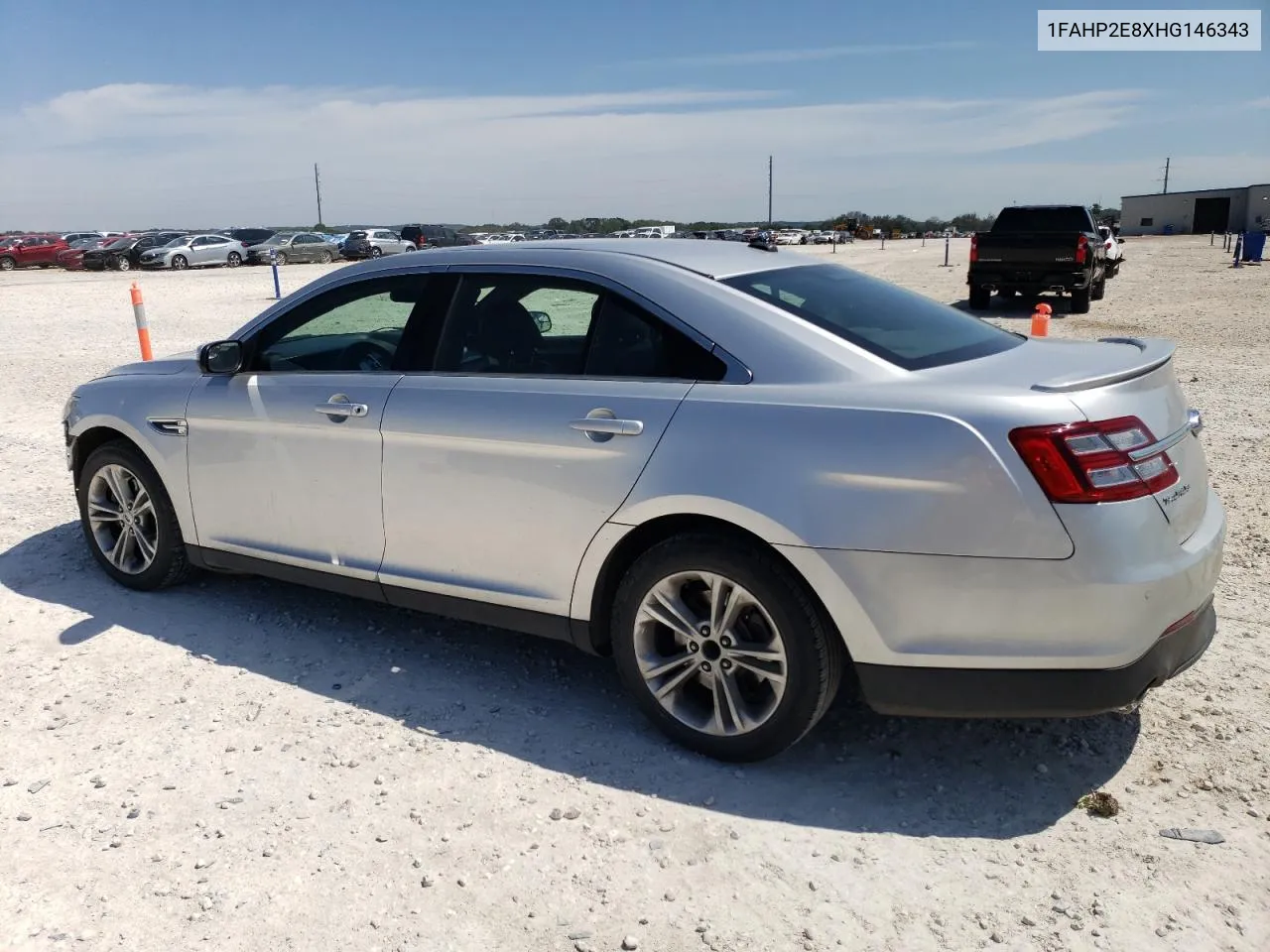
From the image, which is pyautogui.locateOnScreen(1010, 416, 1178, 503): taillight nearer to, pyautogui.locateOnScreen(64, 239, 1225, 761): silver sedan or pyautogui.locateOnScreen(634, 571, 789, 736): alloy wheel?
pyautogui.locateOnScreen(64, 239, 1225, 761): silver sedan

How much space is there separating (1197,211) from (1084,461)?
89.2m

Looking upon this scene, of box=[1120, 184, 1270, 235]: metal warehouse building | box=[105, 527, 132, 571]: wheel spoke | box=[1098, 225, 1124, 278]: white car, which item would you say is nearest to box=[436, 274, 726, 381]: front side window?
box=[105, 527, 132, 571]: wheel spoke

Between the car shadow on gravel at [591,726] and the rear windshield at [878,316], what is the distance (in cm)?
133

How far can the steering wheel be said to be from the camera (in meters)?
4.18

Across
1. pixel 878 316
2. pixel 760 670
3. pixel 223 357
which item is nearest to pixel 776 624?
pixel 760 670

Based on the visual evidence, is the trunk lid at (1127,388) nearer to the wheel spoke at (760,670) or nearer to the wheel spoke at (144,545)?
the wheel spoke at (760,670)

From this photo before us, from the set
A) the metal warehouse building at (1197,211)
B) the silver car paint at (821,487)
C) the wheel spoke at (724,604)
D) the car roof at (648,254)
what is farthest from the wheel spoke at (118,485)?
the metal warehouse building at (1197,211)

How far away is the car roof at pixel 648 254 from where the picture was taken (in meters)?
3.72

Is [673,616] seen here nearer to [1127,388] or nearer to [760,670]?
[760,670]

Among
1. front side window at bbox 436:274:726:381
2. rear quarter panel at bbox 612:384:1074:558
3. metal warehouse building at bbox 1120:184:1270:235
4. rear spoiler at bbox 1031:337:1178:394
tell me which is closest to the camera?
rear quarter panel at bbox 612:384:1074:558

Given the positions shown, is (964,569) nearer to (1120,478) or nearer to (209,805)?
(1120,478)

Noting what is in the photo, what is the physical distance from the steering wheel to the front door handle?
20 cm

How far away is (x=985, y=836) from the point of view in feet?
9.84

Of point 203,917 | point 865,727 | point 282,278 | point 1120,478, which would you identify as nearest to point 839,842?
point 865,727
